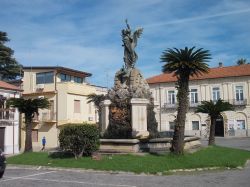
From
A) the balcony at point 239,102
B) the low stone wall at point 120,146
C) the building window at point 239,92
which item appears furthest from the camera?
the building window at point 239,92

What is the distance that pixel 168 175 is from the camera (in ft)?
49.0

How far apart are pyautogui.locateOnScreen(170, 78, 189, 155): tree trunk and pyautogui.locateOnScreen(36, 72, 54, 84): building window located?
30286 mm

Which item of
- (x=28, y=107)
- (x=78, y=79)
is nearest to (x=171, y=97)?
A: (x=78, y=79)

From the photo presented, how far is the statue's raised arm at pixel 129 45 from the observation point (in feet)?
79.6

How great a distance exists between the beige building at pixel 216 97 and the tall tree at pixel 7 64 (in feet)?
69.5

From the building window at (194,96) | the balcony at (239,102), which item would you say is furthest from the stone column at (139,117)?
the building window at (194,96)

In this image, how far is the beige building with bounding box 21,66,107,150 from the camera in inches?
1786

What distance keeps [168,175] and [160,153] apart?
14.2 ft

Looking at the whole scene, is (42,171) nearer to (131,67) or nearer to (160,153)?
(160,153)

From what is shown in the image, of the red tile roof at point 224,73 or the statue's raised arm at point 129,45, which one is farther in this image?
the red tile roof at point 224,73

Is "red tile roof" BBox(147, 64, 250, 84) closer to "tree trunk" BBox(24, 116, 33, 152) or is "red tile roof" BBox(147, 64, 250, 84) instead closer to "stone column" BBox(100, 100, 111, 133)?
"tree trunk" BBox(24, 116, 33, 152)

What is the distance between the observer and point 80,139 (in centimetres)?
1877

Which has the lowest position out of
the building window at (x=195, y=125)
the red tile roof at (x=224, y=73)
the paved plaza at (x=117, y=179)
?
the paved plaza at (x=117, y=179)

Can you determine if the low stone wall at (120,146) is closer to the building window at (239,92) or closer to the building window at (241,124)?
→ the building window at (241,124)
